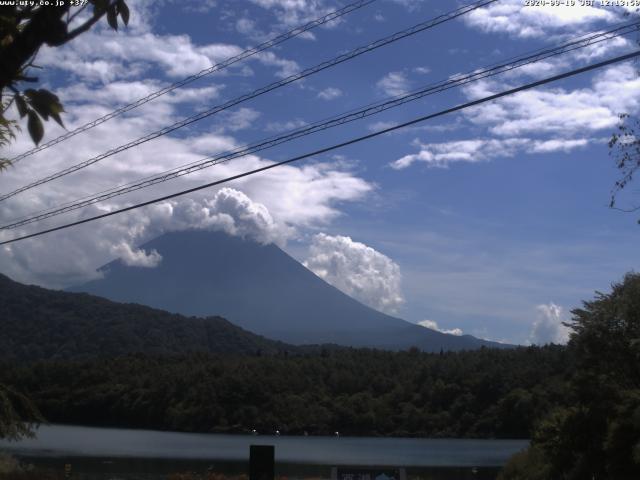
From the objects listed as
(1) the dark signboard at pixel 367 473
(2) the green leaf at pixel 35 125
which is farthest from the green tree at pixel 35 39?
(1) the dark signboard at pixel 367 473

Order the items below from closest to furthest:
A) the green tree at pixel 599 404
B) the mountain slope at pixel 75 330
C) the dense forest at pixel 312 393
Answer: the green tree at pixel 599 404, the dense forest at pixel 312 393, the mountain slope at pixel 75 330

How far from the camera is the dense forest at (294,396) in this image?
99438mm

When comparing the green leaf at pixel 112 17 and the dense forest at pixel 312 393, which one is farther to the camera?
the dense forest at pixel 312 393

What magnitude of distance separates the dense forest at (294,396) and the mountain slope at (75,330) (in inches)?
2346

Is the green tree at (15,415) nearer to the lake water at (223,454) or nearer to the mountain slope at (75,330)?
the lake water at (223,454)

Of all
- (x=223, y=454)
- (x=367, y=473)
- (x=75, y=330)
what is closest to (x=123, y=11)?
(x=367, y=473)

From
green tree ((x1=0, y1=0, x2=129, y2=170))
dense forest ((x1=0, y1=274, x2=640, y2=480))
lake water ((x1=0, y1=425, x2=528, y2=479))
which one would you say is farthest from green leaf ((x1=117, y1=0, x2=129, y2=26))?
dense forest ((x1=0, y1=274, x2=640, y2=480))

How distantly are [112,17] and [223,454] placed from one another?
59603 mm

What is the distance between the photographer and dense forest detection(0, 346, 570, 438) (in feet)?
326

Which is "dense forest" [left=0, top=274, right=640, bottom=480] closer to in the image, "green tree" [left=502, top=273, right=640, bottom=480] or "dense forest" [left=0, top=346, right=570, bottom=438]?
"dense forest" [left=0, top=346, right=570, bottom=438]

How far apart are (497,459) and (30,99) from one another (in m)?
65.5

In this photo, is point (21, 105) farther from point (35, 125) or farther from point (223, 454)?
point (223, 454)

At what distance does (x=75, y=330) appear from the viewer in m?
179

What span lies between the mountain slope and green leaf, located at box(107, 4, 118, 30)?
545 feet
